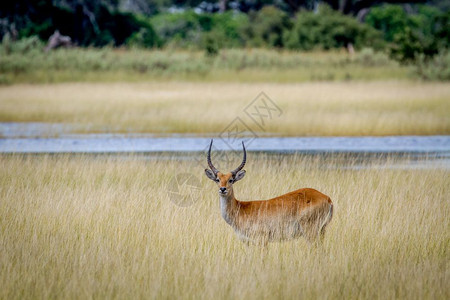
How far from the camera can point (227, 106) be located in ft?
66.8

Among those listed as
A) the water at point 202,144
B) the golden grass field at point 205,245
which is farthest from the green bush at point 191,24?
the golden grass field at point 205,245

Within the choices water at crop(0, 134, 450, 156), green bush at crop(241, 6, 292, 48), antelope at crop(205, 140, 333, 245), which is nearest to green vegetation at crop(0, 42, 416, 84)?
green bush at crop(241, 6, 292, 48)

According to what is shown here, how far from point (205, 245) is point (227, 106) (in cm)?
1360

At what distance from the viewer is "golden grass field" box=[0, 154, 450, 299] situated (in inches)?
231

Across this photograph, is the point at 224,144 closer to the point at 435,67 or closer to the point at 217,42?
the point at 435,67

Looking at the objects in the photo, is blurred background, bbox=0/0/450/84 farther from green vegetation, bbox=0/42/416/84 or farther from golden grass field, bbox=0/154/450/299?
golden grass field, bbox=0/154/450/299

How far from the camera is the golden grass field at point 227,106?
58.0 ft

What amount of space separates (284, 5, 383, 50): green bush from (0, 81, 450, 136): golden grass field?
945cm

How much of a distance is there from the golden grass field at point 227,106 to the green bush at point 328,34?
31.0 feet

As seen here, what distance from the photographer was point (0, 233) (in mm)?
7453

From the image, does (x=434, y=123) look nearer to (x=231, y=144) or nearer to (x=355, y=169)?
(x=231, y=144)

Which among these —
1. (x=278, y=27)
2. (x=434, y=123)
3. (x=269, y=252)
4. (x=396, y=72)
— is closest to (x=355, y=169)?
(x=269, y=252)

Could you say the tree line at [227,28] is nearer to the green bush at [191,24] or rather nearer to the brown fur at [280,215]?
the green bush at [191,24]

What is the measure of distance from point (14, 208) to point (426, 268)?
447 cm
